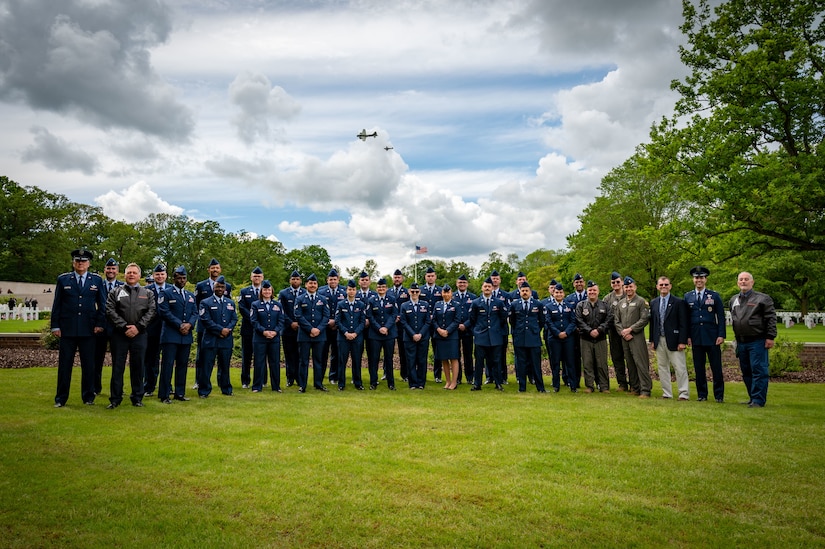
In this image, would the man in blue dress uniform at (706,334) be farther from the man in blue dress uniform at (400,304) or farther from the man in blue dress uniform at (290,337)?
the man in blue dress uniform at (290,337)

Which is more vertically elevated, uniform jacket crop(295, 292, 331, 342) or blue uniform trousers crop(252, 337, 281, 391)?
uniform jacket crop(295, 292, 331, 342)

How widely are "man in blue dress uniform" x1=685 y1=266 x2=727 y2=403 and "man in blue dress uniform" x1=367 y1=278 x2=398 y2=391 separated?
5.61 meters

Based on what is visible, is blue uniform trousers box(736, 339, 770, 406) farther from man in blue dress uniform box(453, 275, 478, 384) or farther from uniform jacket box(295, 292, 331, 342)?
uniform jacket box(295, 292, 331, 342)

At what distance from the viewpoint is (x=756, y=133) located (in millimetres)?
17125

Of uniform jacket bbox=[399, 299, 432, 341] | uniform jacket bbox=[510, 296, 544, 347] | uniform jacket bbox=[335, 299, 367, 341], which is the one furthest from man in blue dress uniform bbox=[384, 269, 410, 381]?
uniform jacket bbox=[510, 296, 544, 347]

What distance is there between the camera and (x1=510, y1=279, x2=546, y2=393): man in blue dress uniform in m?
10.7

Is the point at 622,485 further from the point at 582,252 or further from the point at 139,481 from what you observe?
the point at 582,252

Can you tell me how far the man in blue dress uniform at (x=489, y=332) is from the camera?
427 inches

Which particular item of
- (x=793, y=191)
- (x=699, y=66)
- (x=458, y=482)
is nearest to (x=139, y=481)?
(x=458, y=482)

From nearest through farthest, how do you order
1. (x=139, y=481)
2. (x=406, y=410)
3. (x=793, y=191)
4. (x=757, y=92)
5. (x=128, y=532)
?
(x=128, y=532), (x=139, y=481), (x=406, y=410), (x=793, y=191), (x=757, y=92)

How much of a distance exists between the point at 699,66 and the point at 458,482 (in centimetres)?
1899

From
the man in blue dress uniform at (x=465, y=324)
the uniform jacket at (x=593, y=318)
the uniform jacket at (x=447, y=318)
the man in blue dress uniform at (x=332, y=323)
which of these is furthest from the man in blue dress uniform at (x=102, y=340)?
the uniform jacket at (x=593, y=318)

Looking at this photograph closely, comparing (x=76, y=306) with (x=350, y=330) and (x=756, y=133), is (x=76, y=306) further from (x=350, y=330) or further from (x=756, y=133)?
(x=756, y=133)

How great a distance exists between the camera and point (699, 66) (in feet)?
61.5
